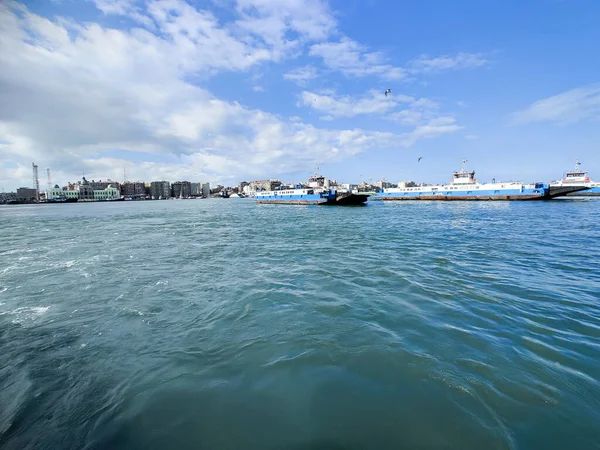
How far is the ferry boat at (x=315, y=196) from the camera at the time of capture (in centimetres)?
6178

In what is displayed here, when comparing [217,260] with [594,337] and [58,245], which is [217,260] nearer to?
[594,337]

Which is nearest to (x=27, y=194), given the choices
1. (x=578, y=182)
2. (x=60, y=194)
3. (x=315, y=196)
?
(x=60, y=194)

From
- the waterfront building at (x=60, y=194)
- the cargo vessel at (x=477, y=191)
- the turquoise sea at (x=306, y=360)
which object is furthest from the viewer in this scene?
the waterfront building at (x=60, y=194)

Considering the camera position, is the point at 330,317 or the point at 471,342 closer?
the point at 471,342

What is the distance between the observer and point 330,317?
650cm

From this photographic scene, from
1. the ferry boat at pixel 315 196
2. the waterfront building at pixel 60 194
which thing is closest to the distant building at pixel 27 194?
the waterfront building at pixel 60 194

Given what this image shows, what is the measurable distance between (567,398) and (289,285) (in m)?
6.48

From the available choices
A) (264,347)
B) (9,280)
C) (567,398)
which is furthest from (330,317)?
(9,280)

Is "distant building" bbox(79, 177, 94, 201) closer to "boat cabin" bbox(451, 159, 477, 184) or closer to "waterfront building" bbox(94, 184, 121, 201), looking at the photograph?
"waterfront building" bbox(94, 184, 121, 201)

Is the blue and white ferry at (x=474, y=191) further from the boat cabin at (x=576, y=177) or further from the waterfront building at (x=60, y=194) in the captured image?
the waterfront building at (x=60, y=194)

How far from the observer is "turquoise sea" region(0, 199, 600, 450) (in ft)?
11.2

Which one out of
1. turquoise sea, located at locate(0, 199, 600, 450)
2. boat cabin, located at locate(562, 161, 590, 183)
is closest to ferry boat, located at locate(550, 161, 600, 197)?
boat cabin, located at locate(562, 161, 590, 183)

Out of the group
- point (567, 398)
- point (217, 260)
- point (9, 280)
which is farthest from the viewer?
point (217, 260)

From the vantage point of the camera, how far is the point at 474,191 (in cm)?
6575
